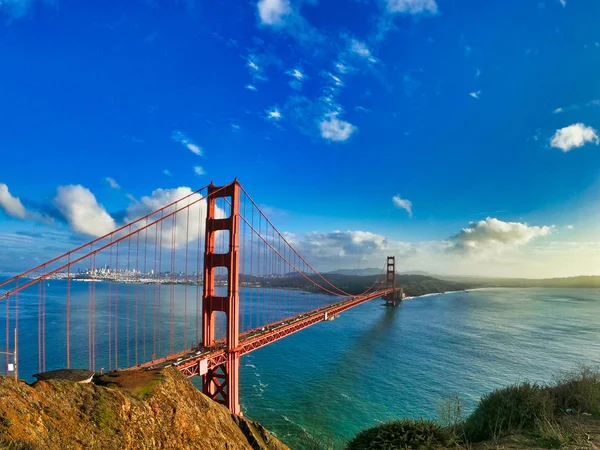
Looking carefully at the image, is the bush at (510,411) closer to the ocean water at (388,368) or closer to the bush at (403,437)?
the bush at (403,437)

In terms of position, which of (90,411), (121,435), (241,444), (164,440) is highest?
(90,411)

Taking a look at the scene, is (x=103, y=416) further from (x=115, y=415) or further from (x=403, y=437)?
(x=403, y=437)

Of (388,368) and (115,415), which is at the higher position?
(115,415)

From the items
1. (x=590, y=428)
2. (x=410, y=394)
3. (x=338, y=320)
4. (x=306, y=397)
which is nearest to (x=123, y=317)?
(x=338, y=320)

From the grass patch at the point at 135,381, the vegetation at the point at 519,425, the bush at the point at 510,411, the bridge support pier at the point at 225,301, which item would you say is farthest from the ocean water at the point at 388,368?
the grass patch at the point at 135,381

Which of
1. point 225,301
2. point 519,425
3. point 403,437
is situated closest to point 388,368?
point 225,301

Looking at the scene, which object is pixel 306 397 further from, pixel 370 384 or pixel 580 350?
pixel 580 350
